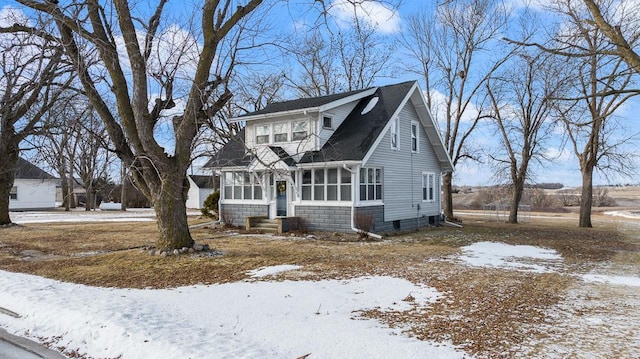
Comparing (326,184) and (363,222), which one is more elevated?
(326,184)

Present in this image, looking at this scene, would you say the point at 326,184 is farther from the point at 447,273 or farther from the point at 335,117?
the point at 447,273

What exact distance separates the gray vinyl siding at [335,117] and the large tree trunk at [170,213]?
7.88 metres

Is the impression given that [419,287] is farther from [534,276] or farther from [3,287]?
[3,287]

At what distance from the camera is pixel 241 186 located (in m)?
20.5

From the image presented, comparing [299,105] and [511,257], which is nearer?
[511,257]

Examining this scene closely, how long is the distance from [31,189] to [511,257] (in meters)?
42.6

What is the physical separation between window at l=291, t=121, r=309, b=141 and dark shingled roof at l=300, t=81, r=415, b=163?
1.01 meters

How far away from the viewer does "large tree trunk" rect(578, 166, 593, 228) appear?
2403 centimetres

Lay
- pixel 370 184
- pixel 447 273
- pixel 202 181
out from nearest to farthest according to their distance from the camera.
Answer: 1. pixel 447 273
2. pixel 370 184
3. pixel 202 181

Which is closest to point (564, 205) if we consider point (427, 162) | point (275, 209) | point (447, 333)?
point (427, 162)

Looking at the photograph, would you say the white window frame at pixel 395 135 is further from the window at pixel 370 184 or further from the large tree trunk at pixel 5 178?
the large tree trunk at pixel 5 178

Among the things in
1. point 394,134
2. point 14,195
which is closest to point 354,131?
point 394,134

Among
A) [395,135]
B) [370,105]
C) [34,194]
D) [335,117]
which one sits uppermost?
[370,105]

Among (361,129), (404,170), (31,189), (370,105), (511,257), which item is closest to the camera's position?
(511,257)
